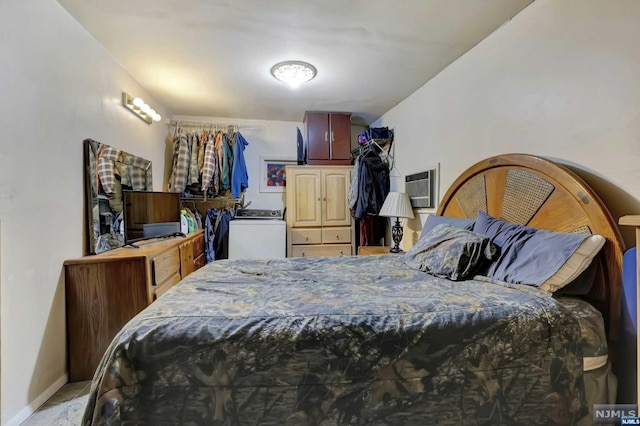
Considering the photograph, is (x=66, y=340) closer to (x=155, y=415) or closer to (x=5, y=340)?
(x=5, y=340)

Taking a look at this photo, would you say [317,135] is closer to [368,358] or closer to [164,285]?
[164,285]

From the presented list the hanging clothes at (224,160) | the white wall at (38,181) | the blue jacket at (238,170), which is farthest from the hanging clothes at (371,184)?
the white wall at (38,181)

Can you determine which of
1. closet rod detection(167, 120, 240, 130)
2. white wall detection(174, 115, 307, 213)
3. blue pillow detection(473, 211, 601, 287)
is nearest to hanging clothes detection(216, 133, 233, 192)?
closet rod detection(167, 120, 240, 130)

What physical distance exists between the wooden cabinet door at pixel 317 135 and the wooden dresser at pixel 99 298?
7.56 feet

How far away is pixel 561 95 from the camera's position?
4.79 ft

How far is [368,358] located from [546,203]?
1.27 metres

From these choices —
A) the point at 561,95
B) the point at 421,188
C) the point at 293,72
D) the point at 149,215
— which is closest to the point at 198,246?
the point at 149,215

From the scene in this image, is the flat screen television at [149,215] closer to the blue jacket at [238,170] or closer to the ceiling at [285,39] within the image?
the blue jacket at [238,170]

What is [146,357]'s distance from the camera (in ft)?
2.81

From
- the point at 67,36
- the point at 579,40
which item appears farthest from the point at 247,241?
the point at 579,40

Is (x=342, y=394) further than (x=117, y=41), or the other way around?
(x=117, y=41)

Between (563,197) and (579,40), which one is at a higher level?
(579,40)

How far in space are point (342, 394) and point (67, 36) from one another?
2500 mm

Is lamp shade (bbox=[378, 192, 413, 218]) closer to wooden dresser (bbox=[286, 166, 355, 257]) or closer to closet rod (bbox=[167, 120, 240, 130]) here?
wooden dresser (bbox=[286, 166, 355, 257])
